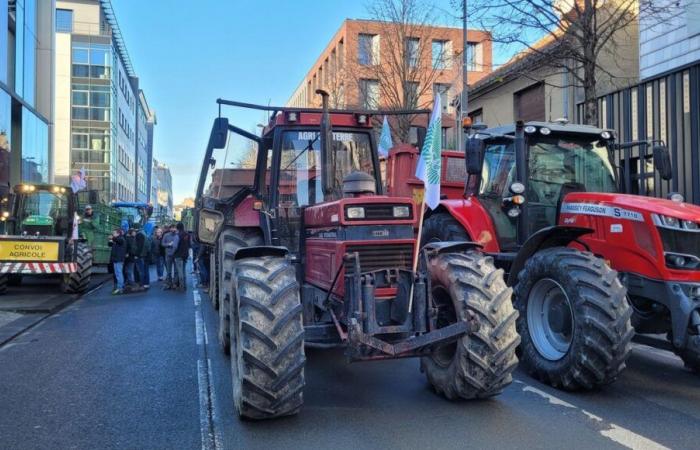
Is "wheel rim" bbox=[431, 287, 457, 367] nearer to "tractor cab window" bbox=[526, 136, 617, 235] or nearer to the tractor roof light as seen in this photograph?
the tractor roof light

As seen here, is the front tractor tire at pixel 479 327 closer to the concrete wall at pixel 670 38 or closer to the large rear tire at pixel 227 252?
the large rear tire at pixel 227 252

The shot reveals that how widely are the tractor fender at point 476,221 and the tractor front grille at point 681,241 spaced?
223 centimetres

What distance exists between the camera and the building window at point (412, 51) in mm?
19672

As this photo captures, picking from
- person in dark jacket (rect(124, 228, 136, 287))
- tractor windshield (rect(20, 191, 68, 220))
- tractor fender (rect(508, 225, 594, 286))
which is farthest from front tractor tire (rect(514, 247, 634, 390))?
tractor windshield (rect(20, 191, 68, 220))

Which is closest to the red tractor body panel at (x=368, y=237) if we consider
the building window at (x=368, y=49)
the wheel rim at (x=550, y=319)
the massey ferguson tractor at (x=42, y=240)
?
the wheel rim at (x=550, y=319)

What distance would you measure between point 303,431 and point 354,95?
66.0ft

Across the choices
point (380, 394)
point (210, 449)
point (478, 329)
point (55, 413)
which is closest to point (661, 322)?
point (478, 329)

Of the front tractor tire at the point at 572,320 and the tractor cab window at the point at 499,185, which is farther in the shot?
the tractor cab window at the point at 499,185

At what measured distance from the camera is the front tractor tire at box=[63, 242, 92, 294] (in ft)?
42.5

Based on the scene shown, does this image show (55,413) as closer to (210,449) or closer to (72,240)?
(210,449)

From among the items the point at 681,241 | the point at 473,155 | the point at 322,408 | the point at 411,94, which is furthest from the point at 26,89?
the point at 681,241

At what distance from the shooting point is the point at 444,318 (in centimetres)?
512

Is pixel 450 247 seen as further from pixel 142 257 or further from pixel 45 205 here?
pixel 45 205

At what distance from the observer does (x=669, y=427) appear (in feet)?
15.0
